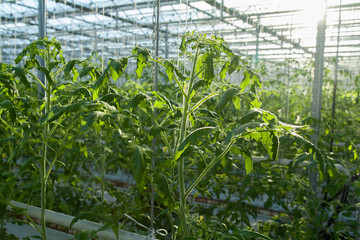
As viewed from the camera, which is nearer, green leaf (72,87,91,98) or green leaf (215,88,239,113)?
green leaf (215,88,239,113)

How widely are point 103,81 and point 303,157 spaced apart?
1.30 meters

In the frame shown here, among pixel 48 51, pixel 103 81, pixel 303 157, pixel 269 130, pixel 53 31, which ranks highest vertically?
pixel 53 31

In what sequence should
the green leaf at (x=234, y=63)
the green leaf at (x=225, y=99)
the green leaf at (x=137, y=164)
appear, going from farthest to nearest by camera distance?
the green leaf at (x=234, y=63) < the green leaf at (x=225, y=99) < the green leaf at (x=137, y=164)

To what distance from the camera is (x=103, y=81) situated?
1.45m

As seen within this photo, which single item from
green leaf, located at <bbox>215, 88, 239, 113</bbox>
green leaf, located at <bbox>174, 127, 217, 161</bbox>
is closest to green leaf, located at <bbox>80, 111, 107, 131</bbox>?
green leaf, located at <bbox>174, 127, 217, 161</bbox>

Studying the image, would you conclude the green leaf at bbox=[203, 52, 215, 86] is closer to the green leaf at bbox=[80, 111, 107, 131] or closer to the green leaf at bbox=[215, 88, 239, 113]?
the green leaf at bbox=[215, 88, 239, 113]

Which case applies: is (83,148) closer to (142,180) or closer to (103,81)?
(103,81)

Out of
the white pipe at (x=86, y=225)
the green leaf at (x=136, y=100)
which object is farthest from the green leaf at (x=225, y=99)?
the white pipe at (x=86, y=225)

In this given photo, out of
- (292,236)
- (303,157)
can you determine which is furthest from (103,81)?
(292,236)

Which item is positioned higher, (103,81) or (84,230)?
(103,81)

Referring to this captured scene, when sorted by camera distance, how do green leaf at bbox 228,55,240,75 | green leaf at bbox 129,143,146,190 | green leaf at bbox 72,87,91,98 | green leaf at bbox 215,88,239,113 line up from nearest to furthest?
green leaf at bbox 129,143,146,190 < green leaf at bbox 215,88,239,113 < green leaf at bbox 228,55,240,75 < green leaf at bbox 72,87,91,98

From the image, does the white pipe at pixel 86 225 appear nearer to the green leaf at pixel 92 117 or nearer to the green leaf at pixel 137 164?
the green leaf at pixel 137 164

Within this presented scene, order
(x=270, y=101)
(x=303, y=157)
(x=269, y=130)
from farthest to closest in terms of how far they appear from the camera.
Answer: (x=270, y=101), (x=303, y=157), (x=269, y=130)

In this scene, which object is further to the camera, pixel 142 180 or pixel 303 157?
pixel 303 157
